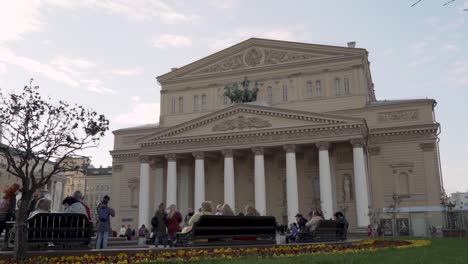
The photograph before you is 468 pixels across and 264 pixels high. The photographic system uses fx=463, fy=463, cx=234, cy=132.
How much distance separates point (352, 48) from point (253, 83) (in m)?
10.4

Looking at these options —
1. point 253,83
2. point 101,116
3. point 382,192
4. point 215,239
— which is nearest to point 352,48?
point 253,83

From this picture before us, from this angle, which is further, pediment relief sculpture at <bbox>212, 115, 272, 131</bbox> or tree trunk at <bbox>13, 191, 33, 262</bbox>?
pediment relief sculpture at <bbox>212, 115, 272, 131</bbox>

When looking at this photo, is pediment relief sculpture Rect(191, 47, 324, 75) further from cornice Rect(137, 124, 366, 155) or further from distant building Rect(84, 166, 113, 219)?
distant building Rect(84, 166, 113, 219)

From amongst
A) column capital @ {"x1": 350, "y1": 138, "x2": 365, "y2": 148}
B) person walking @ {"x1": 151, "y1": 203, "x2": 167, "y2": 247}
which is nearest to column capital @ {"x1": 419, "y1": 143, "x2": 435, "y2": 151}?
column capital @ {"x1": 350, "y1": 138, "x2": 365, "y2": 148}

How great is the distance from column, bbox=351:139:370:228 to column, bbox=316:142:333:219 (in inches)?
82.0

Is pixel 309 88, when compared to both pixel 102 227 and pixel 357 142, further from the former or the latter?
pixel 102 227

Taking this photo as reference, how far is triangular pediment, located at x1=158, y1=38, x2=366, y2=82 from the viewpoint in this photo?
46250mm

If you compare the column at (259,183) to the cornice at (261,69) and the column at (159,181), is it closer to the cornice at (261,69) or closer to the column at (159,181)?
the column at (159,181)

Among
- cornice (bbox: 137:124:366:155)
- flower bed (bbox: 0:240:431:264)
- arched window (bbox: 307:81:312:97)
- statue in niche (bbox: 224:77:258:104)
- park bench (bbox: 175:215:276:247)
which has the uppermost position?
arched window (bbox: 307:81:312:97)

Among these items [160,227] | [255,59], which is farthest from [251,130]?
[160,227]

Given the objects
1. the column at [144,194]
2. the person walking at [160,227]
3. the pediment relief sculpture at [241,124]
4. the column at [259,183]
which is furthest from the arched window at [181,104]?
the person walking at [160,227]

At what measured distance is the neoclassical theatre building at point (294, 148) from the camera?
38188 millimetres

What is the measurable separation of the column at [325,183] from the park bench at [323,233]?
701 inches

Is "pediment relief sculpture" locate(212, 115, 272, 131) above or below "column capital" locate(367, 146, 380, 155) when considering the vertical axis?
above
